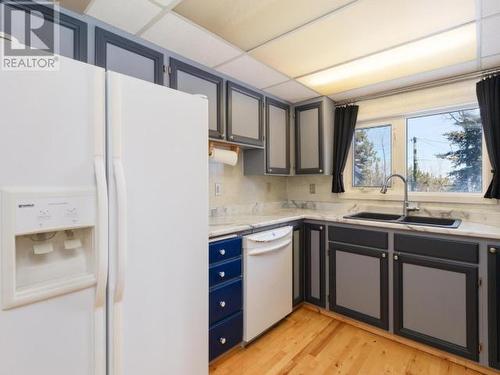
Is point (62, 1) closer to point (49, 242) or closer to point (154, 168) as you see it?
point (154, 168)

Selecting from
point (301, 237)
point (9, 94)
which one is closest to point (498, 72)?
point (301, 237)

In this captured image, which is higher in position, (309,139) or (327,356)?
(309,139)

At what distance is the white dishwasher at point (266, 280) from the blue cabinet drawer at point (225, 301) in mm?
72

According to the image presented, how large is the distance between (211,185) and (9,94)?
1.75 metres

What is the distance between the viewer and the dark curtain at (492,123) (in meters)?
2.02

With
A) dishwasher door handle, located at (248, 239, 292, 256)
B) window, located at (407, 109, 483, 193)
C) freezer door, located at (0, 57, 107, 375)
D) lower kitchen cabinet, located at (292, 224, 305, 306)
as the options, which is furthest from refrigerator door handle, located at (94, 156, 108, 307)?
window, located at (407, 109, 483, 193)

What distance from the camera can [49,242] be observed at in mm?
920

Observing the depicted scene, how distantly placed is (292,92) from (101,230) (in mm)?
2316

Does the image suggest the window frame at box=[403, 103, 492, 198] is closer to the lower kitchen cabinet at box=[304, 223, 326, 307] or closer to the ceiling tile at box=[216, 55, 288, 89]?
the lower kitchen cabinet at box=[304, 223, 326, 307]

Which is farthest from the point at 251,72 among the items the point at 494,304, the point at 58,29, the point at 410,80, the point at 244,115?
the point at 494,304

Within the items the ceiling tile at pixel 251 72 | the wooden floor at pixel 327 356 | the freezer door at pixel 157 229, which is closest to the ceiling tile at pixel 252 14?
the ceiling tile at pixel 251 72

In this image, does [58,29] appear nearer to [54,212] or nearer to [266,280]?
[54,212]

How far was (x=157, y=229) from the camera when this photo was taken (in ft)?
3.82

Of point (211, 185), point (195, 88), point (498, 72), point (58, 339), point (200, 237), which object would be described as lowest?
point (58, 339)
